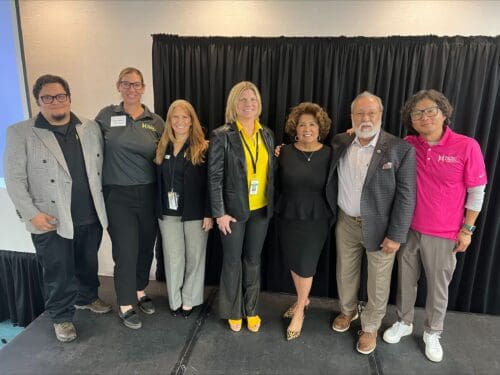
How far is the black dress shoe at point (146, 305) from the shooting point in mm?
2607

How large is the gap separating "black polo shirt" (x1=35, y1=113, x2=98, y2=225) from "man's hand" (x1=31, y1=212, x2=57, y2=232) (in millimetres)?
138

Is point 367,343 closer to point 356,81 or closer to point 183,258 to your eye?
point 183,258

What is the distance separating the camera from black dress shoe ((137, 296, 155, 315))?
2.61 meters

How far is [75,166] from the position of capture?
7.16ft

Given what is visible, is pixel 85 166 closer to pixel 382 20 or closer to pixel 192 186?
pixel 192 186

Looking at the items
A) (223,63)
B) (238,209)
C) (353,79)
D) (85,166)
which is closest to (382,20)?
(353,79)

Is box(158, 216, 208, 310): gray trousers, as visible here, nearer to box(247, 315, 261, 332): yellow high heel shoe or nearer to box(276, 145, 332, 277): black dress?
box(247, 315, 261, 332): yellow high heel shoe

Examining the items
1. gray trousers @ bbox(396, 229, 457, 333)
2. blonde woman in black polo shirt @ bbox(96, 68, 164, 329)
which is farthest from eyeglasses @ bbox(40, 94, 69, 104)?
gray trousers @ bbox(396, 229, 457, 333)

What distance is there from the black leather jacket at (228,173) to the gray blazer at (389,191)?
0.64 meters

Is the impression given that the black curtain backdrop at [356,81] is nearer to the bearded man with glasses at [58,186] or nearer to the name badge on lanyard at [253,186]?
the name badge on lanyard at [253,186]

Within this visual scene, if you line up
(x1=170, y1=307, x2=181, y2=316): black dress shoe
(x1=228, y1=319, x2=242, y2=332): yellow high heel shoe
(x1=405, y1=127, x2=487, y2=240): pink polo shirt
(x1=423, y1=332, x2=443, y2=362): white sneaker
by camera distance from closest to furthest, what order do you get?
1. (x1=405, y1=127, x2=487, y2=240): pink polo shirt
2. (x1=423, y1=332, x2=443, y2=362): white sneaker
3. (x1=228, y1=319, x2=242, y2=332): yellow high heel shoe
4. (x1=170, y1=307, x2=181, y2=316): black dress shoe

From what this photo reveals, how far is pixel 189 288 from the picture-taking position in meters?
2.51

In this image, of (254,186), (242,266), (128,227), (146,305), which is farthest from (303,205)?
(146,305)

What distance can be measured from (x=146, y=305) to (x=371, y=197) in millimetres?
1912
